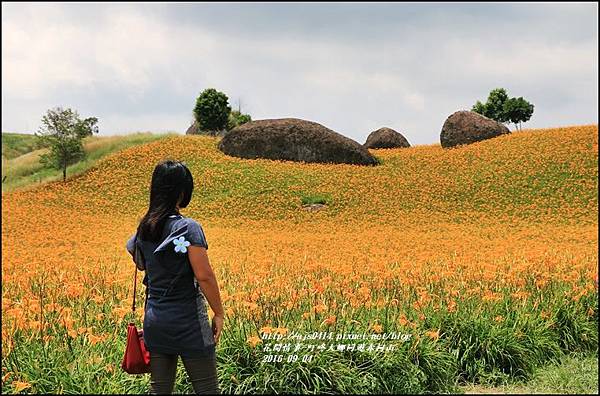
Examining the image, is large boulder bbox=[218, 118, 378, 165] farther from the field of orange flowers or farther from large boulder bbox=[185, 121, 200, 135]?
large boulder bbox=[185, 121, 200, 135]

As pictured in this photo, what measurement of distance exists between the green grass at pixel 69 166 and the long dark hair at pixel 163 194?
74.5 feet

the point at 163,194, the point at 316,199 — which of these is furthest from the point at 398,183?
the point at 163,194

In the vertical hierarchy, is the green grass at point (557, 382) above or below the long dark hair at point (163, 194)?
below

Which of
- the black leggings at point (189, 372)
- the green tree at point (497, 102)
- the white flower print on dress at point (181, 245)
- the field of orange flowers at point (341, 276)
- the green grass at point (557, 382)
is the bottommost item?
the green grass at point (557, 382)

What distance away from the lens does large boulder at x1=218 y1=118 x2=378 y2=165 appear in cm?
2911

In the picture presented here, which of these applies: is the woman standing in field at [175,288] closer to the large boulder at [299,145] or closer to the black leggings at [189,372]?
the black leggings at [189,372]

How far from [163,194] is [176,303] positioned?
0.72 meters

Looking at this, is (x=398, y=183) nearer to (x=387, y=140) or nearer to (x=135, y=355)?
(x=387, y=140)

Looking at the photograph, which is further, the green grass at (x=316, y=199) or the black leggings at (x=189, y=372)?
the green grass at (x=316, y=199)

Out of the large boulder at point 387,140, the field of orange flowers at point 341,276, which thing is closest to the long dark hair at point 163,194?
the field of orange flowers at point 341,276

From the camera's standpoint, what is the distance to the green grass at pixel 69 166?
87.2 feet

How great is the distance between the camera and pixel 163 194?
3.49 meters

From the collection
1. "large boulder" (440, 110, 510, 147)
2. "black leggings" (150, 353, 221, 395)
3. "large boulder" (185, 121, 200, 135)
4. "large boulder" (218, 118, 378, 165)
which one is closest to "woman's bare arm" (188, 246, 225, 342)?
"black leggings" (150, 353, 221, 395)

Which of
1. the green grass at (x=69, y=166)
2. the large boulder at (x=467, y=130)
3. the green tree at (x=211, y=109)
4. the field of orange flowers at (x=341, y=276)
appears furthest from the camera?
the green tree at (x=211, y=109)
